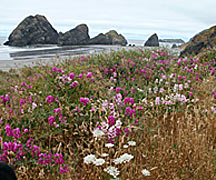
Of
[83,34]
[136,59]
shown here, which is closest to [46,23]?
[83,34]

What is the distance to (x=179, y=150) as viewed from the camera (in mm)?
2717

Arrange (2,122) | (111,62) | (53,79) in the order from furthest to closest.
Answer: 1. (111,62)
2. (53,79)
3. (2,122)

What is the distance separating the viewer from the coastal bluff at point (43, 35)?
53688 mm

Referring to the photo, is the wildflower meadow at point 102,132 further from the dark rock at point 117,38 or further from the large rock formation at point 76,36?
the dark rock at point 117,38

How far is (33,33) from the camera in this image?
5431 cm

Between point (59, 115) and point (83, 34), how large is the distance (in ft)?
182

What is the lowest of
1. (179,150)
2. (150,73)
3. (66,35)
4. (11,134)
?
(179,150)

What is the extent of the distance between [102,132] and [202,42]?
926 cm

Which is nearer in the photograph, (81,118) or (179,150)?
(179,150)

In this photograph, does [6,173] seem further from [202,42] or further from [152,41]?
[152,41]

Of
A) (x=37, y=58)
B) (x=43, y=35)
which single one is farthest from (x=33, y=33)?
(x=37, y=58)

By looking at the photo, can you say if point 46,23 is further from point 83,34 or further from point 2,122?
point 2,122

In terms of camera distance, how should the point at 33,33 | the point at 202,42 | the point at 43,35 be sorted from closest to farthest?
1. the point at 202,42
2. the point at 33,33
3. the point at 43,35

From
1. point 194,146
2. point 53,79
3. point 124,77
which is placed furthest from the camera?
point 124,77
